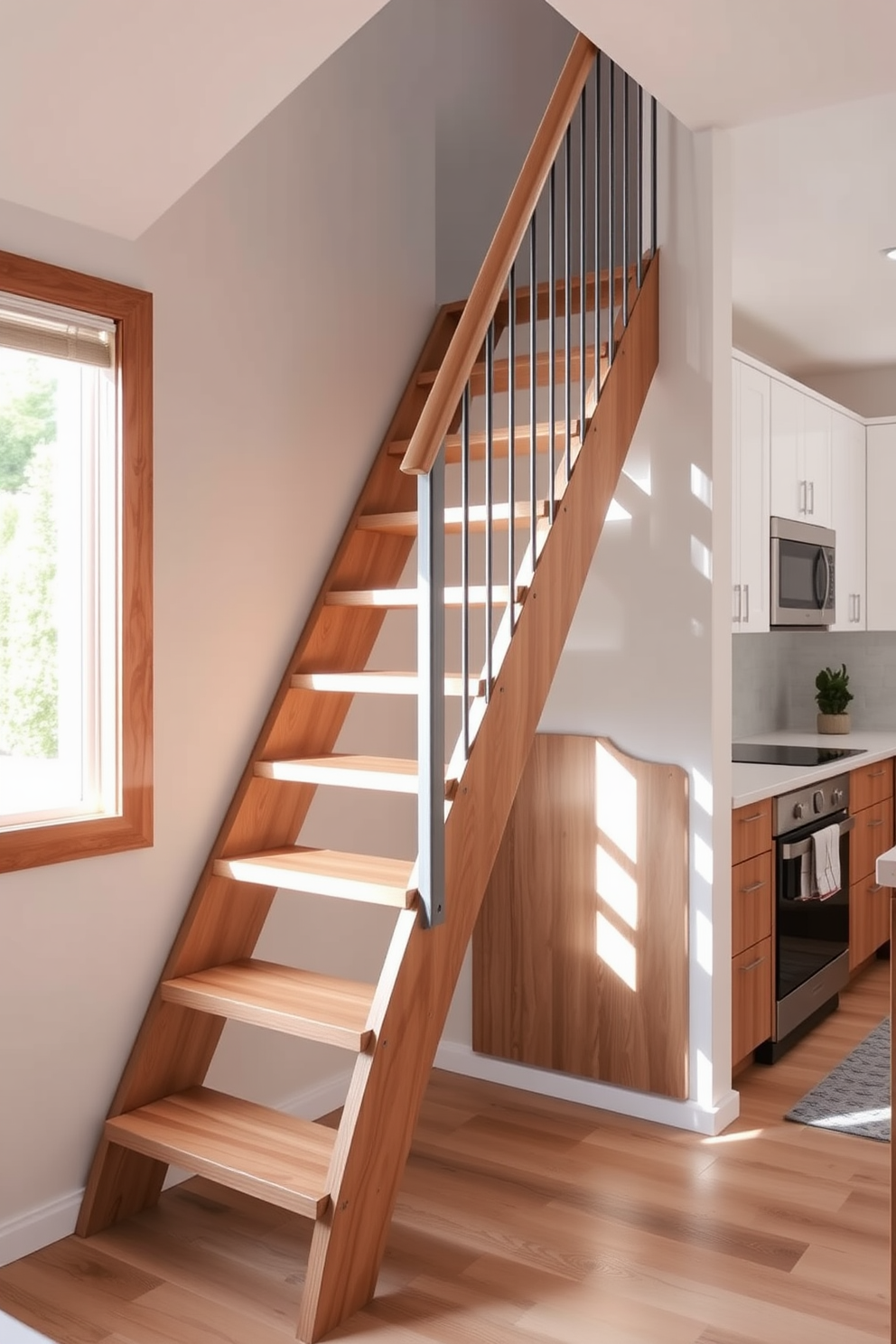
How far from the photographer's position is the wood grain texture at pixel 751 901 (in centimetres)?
352

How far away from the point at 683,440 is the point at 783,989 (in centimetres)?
181

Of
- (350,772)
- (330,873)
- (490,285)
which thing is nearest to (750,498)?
(490,285)

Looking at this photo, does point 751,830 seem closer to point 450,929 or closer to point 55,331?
point 450,929

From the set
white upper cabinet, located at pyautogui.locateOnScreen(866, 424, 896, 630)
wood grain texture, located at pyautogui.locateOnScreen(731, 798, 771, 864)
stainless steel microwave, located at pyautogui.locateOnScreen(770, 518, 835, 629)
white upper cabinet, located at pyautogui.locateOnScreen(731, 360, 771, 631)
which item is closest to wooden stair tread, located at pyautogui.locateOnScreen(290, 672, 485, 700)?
wood grain texture, located at pyautogui.locateOnScreen(731, 798, 771, 864)

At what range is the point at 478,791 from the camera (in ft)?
8.66

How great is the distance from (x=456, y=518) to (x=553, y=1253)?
5.72 feet

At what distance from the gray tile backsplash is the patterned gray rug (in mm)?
1953

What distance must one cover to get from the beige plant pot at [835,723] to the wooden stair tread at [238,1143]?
3632 mm

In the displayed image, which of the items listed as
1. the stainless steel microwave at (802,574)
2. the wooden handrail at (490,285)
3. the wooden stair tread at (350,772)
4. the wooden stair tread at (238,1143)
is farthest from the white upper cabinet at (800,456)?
the wooden stair tread at (238,1143)

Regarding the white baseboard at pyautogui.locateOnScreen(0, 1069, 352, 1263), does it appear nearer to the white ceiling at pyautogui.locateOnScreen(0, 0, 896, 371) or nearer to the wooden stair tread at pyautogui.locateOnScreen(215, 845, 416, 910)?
the wooden stair tread at pyautogui.locateOnScreen(215, 845, 416, 910)

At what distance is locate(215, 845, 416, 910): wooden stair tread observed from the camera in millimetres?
2551

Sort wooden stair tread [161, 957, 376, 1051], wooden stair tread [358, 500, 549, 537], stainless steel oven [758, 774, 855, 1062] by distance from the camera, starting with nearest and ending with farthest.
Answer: wooden stair tread [161, 957, 376, 1051] < wooden stair tread [358, 500, 549, 537] < stainless steel oven [758, 774, 855, 1062]

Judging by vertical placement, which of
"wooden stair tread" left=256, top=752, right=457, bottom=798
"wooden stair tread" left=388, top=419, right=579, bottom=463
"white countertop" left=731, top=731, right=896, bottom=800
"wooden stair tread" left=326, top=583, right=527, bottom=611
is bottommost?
"white countertop" left=731, top=731, right=896, bottom=800

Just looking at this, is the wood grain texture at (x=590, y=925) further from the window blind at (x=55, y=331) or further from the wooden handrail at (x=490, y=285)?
the window blind at (x=55, y=331)
